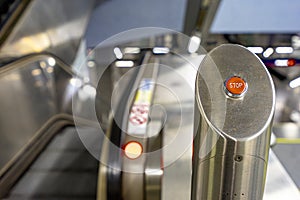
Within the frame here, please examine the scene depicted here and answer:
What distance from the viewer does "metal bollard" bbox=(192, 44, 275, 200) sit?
0.83 metres

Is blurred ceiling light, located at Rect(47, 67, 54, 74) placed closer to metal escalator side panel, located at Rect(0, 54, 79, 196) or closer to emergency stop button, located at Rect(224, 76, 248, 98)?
metal escalator side panel, located at Rect(0, 54, 79, 196)

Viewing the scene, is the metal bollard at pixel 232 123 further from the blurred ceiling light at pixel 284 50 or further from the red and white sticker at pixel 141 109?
the blurred ceiling light at pixel 284 50

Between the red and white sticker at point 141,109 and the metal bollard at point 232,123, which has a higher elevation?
the metal bollard at point 232,123

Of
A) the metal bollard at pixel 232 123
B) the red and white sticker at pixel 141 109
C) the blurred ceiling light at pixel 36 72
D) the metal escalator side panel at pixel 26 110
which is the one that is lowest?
the metal escalator side panel at pixel 26 110

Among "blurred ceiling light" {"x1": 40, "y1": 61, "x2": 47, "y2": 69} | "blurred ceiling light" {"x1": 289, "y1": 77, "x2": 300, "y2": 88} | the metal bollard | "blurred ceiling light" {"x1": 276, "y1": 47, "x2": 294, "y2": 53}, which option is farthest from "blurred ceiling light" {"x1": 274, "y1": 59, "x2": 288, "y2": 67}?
the metal bollard

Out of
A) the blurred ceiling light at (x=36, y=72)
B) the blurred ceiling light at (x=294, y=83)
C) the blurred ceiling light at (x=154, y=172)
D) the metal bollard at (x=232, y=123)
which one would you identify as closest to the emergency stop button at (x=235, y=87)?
the metal bollard at (x=232, y=123)

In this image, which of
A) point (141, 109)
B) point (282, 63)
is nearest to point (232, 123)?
point (141, 109)

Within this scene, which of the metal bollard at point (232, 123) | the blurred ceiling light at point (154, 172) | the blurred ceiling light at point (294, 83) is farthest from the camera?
the blurred ceiling light at point (294, 83)

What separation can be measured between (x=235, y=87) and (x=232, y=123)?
0.09 m

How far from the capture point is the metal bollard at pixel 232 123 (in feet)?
2.72

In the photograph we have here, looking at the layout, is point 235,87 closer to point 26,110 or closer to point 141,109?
point 141,109

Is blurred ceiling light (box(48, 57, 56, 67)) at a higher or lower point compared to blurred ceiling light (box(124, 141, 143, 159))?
higher

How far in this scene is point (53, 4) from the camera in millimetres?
5141

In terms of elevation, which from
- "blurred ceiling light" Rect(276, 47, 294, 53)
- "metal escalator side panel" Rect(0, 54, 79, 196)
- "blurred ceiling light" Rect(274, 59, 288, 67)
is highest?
"metal escalator side panel" Rect(0, 54, 79, 196)
